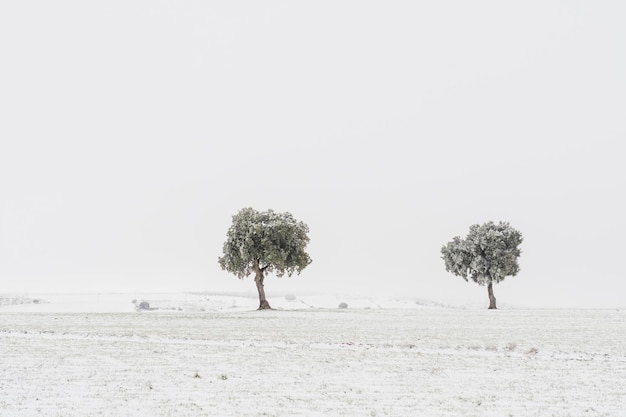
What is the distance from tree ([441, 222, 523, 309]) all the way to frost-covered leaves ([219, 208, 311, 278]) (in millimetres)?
23335

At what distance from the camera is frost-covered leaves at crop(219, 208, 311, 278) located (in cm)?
7900

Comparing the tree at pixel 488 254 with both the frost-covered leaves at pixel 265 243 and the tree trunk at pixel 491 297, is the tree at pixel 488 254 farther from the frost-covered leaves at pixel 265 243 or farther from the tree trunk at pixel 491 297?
the frost-covered leaves at pixel 265 243

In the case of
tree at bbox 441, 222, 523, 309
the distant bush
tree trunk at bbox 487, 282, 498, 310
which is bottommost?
the distant bush

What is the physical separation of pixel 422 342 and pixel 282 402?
17.5m

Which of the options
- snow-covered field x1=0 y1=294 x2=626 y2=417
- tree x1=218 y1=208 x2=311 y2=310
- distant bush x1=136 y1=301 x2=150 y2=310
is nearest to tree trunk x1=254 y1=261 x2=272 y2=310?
tree x1=218 y1=208 x2=311 y2=310

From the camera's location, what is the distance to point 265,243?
7888 centimetres

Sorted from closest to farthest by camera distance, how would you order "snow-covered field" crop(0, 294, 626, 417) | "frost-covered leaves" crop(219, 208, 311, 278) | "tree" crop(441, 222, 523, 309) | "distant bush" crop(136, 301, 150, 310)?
"snow-covered field" crop(0, 294, 626, 417) → "frost-covered leaves" crop(219, 208, 311, 278) → "tree" crop(441, 222, 523, 309) → "distant bush" crop(136, 301, 150, 310)

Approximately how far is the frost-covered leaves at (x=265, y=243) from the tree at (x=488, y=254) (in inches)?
919

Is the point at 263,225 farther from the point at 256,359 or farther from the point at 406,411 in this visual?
the point at 406,411

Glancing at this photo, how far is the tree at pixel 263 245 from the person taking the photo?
259 feet

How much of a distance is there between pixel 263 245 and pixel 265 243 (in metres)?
0.86

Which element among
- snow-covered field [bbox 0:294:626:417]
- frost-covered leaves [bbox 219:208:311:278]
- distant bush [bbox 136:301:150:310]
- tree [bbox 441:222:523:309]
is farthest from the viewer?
distant bush [bbox 136:301:150:310]

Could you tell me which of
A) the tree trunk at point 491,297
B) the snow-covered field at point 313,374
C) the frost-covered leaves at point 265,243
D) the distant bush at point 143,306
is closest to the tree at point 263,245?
the frost-covered leaves at point 265,243

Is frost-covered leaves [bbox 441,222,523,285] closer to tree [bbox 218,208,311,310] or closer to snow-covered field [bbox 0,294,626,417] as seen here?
tree [bbox 218,208,311,310]
